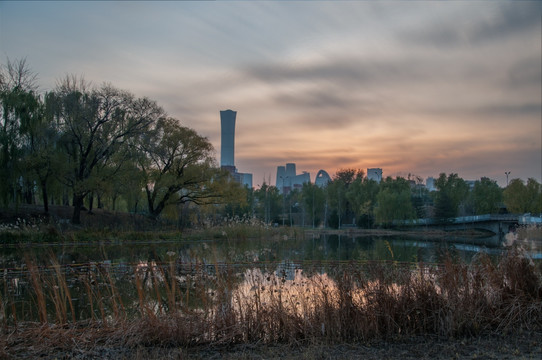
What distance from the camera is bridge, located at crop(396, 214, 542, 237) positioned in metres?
49.3

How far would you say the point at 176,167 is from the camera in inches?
1416

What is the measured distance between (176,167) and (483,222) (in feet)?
128

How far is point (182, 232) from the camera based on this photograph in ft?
96.6

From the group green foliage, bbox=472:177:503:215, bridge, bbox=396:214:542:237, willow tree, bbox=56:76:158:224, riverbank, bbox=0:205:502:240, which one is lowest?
bridge, bbox=396:214:542:237

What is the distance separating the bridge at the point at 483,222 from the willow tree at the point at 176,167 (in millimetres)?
33339

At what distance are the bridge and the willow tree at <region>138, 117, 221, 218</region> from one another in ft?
109

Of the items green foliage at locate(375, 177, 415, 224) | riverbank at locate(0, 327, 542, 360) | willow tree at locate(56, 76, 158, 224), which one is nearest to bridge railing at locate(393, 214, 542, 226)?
green foliage at locate(375, 177, 415, 224)

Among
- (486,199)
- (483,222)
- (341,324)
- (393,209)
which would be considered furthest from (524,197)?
(341,324)

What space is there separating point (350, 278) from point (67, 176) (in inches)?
1051

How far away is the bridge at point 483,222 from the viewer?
49341 millimetres

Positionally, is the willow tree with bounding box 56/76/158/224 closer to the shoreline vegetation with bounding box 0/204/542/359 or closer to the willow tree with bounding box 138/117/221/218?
the willow tree with bounding box 138/117/221/218

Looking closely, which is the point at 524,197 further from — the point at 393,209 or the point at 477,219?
the point at 393,209

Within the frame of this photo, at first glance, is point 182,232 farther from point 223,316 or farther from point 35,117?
point 223,316

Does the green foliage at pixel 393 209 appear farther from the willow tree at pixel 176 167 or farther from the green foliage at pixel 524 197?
the willow tree at pixel 176 167
